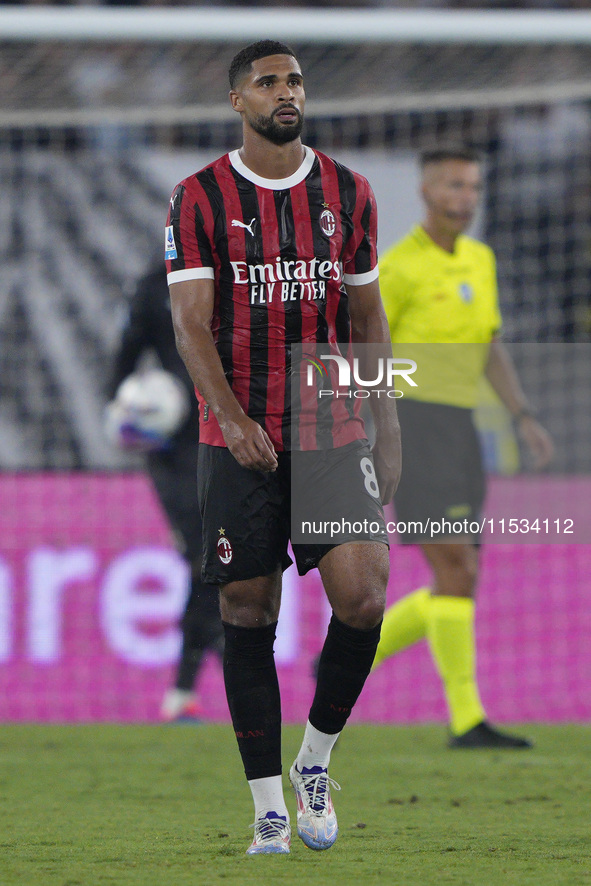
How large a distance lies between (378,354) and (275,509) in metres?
0.49

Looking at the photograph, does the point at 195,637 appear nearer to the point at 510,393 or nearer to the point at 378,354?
the point at 510,393

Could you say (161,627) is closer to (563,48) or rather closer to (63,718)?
(63,718)

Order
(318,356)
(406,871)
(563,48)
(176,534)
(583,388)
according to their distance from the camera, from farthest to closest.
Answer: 1. (583,388)
2. (563,48)
3. (176,534)
4. (318,356)
5. (406,871)

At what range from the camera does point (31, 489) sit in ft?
20.3

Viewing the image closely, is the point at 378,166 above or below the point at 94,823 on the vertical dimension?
above

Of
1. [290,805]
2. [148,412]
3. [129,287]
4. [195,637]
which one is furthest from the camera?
[129,287]

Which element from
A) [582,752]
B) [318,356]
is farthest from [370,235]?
[582,752]

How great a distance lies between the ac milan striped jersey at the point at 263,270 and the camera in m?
2.99

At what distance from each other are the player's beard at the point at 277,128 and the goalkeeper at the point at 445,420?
1.93 meters

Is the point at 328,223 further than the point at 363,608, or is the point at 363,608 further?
the point at 328,223

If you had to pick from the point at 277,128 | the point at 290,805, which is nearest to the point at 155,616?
the point at 290,805

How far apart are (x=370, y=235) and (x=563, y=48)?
3.98 metres

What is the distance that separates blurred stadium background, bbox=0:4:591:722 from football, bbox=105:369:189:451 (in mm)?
583

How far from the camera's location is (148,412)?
5.62m
